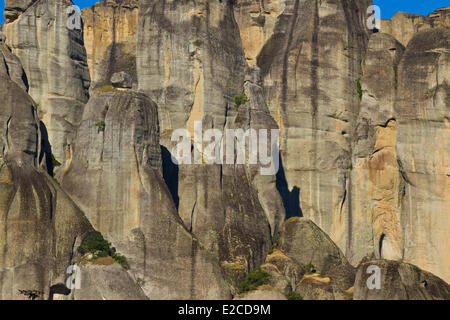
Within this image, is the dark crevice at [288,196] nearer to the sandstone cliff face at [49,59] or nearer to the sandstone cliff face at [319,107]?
the sandstone cliff face at [319,107]

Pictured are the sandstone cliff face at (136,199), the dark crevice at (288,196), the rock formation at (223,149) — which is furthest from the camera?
the dark crevice at (288,196)

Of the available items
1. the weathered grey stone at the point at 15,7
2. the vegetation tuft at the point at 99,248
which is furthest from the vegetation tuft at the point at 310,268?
the weathered grey stone at the point at 15,7

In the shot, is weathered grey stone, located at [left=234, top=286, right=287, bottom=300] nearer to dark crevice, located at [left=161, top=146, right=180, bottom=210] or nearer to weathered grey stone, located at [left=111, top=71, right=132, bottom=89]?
dark crevice, located at [left=161, top=146, right=180, bottom=210]

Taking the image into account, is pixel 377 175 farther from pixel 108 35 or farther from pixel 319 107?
pixel 108 35

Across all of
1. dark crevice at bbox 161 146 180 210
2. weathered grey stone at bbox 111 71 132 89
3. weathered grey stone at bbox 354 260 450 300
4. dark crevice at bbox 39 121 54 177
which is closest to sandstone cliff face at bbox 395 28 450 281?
weathered grey stone at bbox 354 260 450 300

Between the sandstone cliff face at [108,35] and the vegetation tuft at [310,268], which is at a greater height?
the sandstone cliff face at [108,35]

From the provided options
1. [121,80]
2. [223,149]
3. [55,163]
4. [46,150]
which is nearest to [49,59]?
[46,150]
